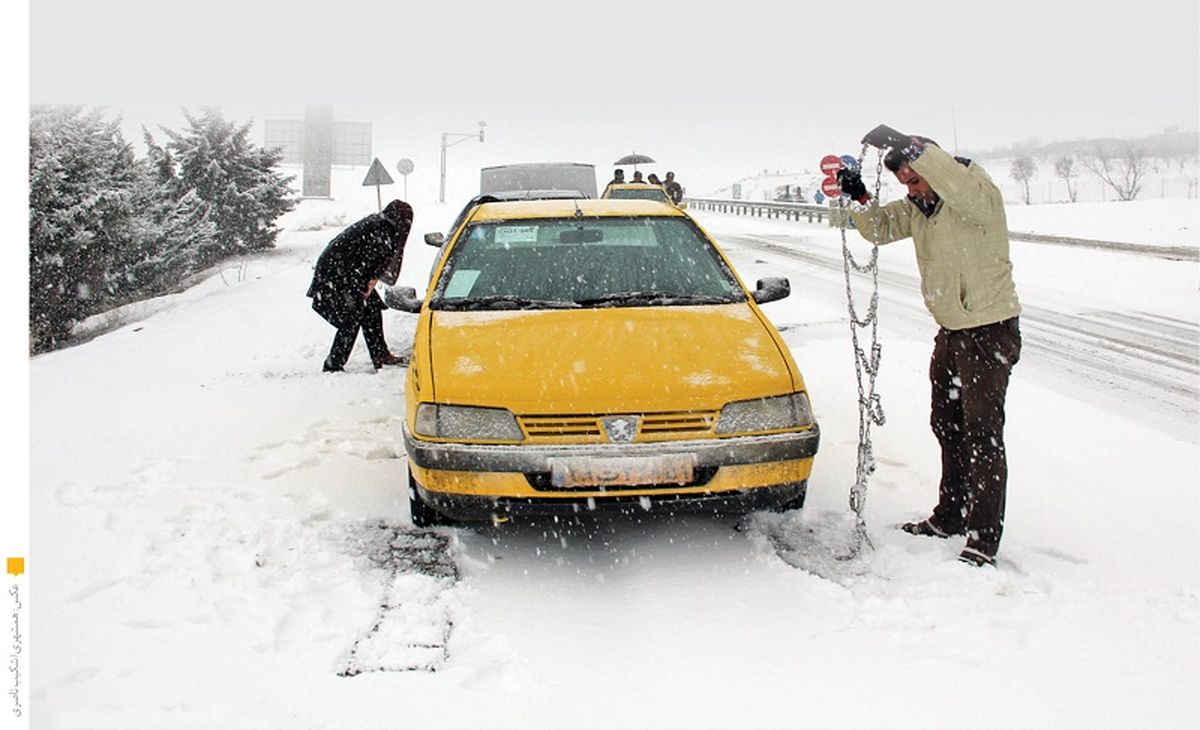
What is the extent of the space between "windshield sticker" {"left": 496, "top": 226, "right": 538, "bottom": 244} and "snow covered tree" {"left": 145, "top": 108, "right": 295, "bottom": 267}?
17197 millimetres

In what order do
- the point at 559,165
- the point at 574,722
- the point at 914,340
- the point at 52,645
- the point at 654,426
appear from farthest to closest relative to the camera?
the point at 559,165 < the point at 914,340 < the point at 654,426 < the point at 52,645 < the point at 574,722

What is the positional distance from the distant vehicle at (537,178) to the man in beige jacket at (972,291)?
12236 millimetres

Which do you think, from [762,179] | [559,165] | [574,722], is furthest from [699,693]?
[762,179]

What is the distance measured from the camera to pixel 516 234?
4.85m

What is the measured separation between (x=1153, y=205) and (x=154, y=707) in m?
35.9

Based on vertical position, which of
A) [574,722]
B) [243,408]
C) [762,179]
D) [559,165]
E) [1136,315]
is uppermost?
[762,179]

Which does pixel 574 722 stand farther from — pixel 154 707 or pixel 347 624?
pixel 154 707

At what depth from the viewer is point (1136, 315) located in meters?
10.8

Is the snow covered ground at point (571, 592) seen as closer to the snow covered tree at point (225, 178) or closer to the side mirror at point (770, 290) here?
the side mirror at point (770, 290)

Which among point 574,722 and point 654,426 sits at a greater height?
point 654,426

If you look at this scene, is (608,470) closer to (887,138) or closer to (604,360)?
(604,360)

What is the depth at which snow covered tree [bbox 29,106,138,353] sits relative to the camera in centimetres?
1170

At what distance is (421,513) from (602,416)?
1073 millimetres

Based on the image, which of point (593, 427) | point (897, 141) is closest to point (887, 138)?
point (897, 141)
